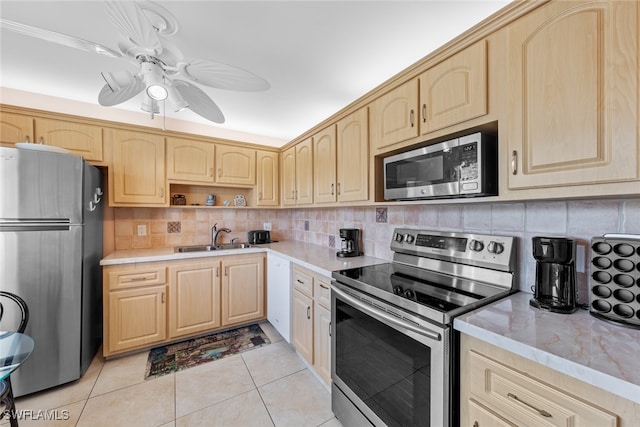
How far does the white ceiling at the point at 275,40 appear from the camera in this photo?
4.33ft

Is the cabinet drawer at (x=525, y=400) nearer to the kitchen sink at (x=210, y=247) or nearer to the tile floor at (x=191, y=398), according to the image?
the tile floor at (x=191, y=398)

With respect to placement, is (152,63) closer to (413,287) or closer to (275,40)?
(275,40)

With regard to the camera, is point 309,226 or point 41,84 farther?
point 309,226

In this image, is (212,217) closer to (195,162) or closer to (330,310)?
(195,162)

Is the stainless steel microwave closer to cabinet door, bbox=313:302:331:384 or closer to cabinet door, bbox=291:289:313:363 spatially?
cabinet door, bbox=313:302:331:384

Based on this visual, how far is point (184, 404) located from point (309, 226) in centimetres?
201

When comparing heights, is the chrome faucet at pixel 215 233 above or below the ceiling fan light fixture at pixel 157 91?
below

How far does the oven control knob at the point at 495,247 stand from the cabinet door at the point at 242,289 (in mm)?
2155

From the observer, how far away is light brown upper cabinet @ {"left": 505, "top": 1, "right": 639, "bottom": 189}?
0.77 metres

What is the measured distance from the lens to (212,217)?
122 inches

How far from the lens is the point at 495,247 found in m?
1.32

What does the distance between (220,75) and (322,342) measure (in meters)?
1.82

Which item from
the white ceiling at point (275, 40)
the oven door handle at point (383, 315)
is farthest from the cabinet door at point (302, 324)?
the white ceiling at point (275, 40)

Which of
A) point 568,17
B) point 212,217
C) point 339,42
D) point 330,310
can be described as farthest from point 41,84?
point 568,17
